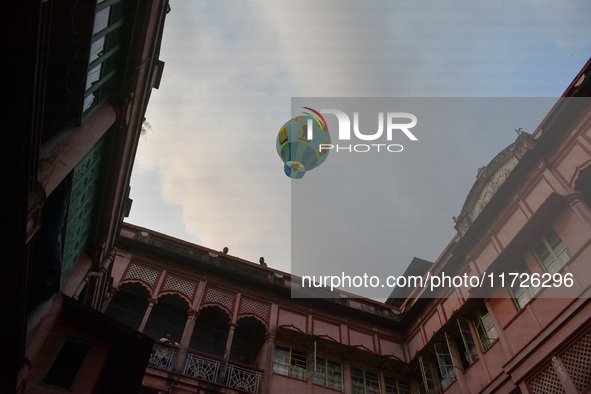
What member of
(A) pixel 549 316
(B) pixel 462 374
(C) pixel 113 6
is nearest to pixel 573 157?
(A) pixel 549 316

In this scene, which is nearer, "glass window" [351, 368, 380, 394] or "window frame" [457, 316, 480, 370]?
"window frame" [457, 316, 480, 370]

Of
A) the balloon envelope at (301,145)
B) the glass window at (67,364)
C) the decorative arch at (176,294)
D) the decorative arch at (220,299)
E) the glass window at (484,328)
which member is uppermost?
the balloon envelope at (301,145)

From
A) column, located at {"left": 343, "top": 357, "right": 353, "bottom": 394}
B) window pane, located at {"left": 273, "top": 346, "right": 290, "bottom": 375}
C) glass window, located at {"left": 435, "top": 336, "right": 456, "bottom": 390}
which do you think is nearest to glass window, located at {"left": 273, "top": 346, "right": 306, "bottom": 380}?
window pane, located at {"left": 273, "top": 346, "right": 290, "bottom": 375}

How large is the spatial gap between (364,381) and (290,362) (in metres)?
2.77

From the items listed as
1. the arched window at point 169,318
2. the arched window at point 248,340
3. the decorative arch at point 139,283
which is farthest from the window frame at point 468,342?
the decorative arch at point 139,283

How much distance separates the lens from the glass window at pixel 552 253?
34.2 ft

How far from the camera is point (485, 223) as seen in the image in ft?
43.7

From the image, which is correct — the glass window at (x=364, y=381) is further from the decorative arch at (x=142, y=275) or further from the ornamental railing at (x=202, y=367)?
the decorative arch at (x=142, y=275)

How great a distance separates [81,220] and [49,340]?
2.23 meters

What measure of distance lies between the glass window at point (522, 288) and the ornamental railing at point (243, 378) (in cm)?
760

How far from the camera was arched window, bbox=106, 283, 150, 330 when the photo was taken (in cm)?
1362

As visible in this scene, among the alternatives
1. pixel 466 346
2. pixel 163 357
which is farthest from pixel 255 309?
pixel 466 346

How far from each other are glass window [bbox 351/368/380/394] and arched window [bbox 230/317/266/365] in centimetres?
343

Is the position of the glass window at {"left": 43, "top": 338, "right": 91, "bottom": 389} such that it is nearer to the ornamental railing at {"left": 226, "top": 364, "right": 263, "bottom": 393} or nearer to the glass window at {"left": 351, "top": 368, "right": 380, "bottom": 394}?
the ornamental railing at {"left": 226, "top": 364, "right": 263, "bottom": 393}
